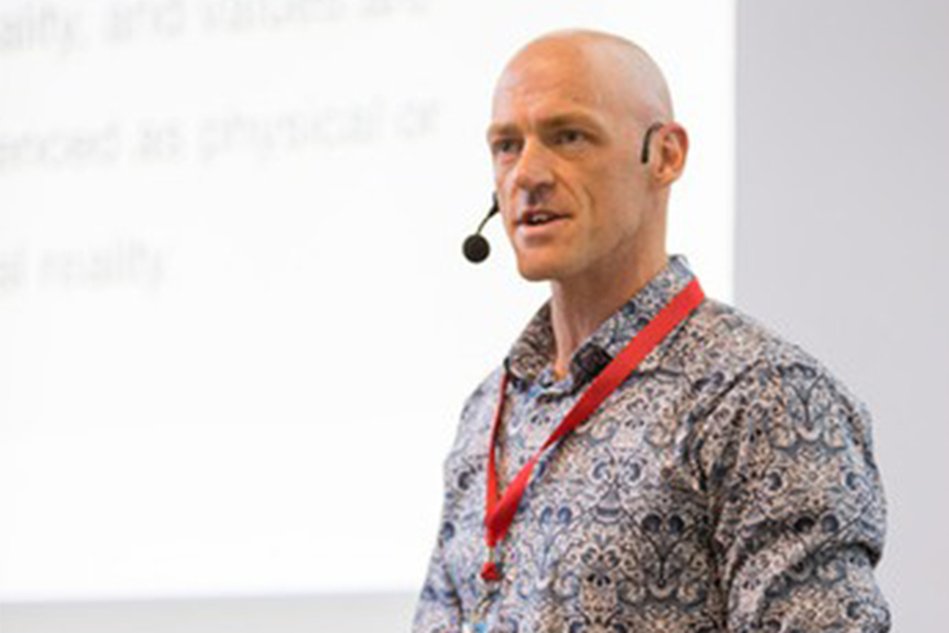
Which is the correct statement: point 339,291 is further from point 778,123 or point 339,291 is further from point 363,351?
point 778,123

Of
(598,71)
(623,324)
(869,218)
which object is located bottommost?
(623,324)

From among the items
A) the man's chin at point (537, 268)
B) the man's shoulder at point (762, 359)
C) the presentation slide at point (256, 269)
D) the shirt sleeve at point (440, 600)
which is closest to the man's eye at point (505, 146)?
the man's chin at point (537, 268)

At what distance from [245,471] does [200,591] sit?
227mm

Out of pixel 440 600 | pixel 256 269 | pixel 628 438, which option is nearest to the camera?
pixel 628 438

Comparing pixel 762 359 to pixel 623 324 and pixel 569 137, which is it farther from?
pixel 569 137

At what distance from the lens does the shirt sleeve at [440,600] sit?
2080mm

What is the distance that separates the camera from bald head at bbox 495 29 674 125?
6.57 ft

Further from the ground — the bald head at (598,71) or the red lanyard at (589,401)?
the bald head at (598,71)

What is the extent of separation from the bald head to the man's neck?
15 cm

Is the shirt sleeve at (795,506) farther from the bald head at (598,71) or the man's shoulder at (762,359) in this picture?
the bald head at (598,71)

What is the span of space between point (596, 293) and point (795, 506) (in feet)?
1.14

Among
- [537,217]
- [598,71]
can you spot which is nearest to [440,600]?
[537,217]

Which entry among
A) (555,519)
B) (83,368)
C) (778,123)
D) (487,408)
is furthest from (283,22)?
(555,519)

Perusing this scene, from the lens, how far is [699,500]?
6.08ft
